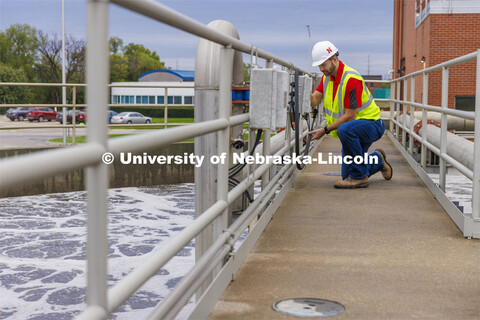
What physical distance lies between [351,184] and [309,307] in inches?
158

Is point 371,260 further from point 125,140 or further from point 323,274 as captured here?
point 125,140

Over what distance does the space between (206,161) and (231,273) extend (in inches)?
44.3

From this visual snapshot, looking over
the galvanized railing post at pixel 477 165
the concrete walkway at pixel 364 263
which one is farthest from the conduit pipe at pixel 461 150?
the galvanized railing post at pixel 477 165

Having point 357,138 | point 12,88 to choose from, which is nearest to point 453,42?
point 357,138

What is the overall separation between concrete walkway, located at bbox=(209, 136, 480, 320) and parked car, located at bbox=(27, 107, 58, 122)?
154ft

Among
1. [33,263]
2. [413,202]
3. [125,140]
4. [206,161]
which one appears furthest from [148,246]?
[125,140]

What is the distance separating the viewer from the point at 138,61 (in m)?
99.5

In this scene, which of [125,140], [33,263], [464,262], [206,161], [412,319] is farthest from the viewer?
[33,263]

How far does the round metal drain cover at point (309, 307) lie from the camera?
10.2 feet

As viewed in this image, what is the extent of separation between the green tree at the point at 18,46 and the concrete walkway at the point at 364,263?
70.3 meters

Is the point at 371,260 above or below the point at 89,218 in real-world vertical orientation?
below

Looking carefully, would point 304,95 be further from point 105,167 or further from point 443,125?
point 105,167

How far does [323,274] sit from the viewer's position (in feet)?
12.5

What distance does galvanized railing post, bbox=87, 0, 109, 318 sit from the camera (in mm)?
1712
